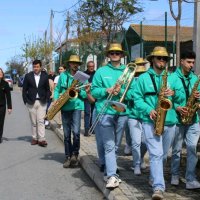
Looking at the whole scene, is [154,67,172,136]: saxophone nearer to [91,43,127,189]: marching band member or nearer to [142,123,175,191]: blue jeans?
[142,123,175,191]: blue jeans

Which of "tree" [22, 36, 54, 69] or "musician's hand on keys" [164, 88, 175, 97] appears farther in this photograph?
"tree" [22, 36, 54, 69]

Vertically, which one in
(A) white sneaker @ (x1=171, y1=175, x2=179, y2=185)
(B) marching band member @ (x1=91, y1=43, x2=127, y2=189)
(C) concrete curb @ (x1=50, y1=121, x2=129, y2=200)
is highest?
(B) marching band member @ (x1=91, y1=43, x2=127, y2=189)

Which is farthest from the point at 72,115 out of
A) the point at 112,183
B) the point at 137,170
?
the point at 112,183

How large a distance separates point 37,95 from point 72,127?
2.67 meters

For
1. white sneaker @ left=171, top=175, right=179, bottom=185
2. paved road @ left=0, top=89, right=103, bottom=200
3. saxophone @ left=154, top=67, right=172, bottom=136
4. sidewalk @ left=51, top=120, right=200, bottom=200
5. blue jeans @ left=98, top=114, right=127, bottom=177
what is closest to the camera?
saxophone @ left=154, top=67, right=172, bottom=136

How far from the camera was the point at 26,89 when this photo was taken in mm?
10961

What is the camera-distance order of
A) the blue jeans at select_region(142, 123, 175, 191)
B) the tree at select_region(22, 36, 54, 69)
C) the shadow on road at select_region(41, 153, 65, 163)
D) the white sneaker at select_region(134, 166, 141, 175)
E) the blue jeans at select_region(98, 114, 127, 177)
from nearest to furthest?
the blue jeans at select_region(142, 123, 175, 191), the blue jeans at select_region(98, 114, 127, 177), the white sneaker at select_region(134, 166, 141, 175), the shadow on road at select_region(41, 153, 65, 163), the tree at select_region(22, 36, 54, 69)

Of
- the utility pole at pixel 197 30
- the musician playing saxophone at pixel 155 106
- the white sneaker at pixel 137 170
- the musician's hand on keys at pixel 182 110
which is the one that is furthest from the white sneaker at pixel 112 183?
the utility pole at pixel 197 30

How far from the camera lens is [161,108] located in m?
5.65

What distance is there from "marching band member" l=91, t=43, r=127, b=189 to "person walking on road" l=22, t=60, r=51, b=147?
4448mm

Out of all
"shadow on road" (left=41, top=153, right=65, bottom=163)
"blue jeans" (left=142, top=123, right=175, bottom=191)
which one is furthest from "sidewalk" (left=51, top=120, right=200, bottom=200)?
"shadow on road" (left=41, top=153, right=65, bottom=163)

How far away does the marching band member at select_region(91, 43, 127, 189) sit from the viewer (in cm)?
643

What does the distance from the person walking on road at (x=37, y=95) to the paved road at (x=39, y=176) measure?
522mm

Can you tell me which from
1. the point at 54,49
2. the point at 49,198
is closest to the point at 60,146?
the point at 49,198
